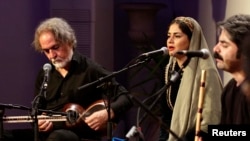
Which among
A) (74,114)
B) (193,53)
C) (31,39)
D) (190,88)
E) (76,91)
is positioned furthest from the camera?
(31,39)

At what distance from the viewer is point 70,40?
4.04 metres

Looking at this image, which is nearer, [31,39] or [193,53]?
[193,53]

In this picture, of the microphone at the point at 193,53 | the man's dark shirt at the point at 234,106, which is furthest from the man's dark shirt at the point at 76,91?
the microphone at the point at 193,53

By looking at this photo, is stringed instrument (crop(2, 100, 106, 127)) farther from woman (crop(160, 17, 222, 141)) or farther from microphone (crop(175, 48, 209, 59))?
microphone (crop(175, 48, 209, 59))

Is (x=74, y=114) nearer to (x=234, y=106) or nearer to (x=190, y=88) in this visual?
(x=190, y=88)

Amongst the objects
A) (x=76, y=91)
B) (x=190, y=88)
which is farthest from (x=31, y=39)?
(x=190, y=88)

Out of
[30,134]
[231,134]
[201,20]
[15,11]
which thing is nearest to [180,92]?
[231,134]

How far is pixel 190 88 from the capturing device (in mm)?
3459

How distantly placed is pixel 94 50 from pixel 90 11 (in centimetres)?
36

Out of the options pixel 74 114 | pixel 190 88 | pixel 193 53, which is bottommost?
pixel 74 114

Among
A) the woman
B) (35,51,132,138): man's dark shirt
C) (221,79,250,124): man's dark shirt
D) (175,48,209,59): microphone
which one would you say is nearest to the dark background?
(35,51,132,138): man's dark shirt

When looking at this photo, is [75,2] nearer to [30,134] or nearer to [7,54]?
[7,54]

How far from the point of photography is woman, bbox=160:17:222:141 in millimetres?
3370

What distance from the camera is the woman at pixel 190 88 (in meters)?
3.37
